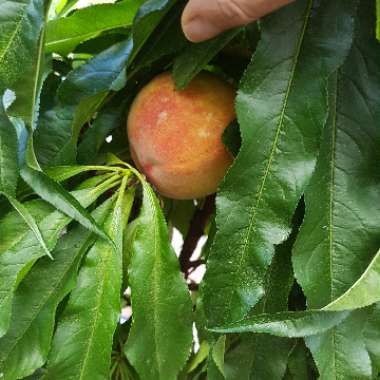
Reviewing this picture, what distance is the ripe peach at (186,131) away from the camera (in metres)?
Result: 0.54

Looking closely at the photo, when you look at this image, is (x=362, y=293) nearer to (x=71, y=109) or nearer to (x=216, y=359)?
(x=216, y=359)

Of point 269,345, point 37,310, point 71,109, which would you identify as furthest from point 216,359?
point 71,109

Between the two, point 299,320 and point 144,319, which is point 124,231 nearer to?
point 144,319

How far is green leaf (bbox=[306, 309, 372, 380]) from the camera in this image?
0.48 m

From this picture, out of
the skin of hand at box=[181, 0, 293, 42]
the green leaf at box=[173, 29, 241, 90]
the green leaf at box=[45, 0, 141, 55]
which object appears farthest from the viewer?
the green leaf at box=[45, 0, 141, 55]

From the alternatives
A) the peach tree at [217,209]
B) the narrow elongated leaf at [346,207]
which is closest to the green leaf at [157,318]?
the peach tree at [217,209]

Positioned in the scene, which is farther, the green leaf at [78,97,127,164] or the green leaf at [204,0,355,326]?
the green leaf at [78,97,127,164]

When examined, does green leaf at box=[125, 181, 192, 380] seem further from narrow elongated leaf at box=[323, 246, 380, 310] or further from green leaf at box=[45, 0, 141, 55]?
green leaf at box=[45, 0, 141, 55]

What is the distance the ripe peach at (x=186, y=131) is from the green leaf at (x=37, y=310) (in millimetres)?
91

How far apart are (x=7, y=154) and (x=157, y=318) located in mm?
181

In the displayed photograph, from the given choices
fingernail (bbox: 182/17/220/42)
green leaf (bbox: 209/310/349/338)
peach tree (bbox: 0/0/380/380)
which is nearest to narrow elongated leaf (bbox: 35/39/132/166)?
peach tree (bbox: 0/0/380/380)

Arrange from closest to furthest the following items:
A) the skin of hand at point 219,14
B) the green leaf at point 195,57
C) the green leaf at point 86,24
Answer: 1. the skin of hand at point 219,14
2. the green leaf at point 195,57
3. the green leaf at point 86,24

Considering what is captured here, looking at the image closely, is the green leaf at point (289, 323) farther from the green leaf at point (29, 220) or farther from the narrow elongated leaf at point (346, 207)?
the green leaf at point (29, 220)

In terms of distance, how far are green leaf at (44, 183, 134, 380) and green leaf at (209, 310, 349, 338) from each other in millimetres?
108
